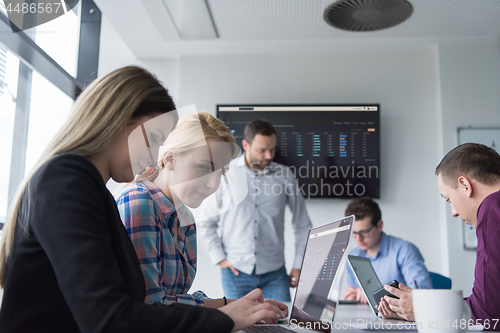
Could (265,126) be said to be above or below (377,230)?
above

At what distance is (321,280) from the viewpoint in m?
0.88

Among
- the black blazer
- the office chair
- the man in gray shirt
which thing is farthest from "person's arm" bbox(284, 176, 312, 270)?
the black blazer

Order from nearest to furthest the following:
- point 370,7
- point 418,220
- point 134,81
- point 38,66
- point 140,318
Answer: point 140,318, point 134,81, point 38,66, point 370,7, point 418,220

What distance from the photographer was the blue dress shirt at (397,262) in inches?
83.7

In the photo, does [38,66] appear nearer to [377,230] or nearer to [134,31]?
[134,31]

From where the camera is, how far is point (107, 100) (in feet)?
2.63

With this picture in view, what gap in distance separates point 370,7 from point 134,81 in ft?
7.51

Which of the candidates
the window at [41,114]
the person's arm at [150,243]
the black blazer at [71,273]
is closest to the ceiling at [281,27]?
the window at [41,114]

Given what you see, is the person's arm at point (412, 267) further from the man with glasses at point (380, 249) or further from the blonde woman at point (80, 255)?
the blonde woman at point (80, 255)

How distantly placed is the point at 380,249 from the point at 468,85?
179 cm

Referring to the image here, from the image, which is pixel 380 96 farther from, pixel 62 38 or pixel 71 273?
pixel 71 273

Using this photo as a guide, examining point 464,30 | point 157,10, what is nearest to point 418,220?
point 464,30

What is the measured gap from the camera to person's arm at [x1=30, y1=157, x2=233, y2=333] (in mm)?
605

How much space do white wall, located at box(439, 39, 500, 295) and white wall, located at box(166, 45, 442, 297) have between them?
0.30 feet
